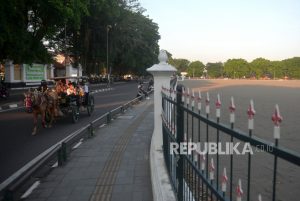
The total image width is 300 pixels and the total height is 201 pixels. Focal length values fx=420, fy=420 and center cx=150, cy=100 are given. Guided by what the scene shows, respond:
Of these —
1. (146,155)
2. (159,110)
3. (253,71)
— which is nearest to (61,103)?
(146,155)

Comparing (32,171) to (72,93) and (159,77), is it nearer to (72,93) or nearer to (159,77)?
(159,77)

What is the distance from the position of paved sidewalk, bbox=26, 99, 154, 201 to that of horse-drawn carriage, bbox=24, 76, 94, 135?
98.5 inches

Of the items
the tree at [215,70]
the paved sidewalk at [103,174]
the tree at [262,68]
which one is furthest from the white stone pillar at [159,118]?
the tree at [215,70]

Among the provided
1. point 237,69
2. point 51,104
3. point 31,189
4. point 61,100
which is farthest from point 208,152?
point 237,69

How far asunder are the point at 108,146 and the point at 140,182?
3.79 metres

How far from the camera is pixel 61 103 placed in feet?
53.6

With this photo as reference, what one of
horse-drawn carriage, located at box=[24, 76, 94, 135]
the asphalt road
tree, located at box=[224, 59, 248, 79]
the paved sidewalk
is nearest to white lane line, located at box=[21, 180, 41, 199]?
the paved sidewalk

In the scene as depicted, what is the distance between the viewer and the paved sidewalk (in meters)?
6.84

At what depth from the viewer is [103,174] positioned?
815cm

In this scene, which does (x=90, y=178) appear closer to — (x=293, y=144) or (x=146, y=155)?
(x=146, y=155)

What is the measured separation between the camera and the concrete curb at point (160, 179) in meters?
5.41

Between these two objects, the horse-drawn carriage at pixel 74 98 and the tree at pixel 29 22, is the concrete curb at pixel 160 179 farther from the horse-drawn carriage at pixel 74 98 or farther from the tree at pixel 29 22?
the tree at pixel 29 22

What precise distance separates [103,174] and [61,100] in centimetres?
868

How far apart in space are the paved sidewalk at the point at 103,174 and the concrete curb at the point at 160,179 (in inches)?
15.5
